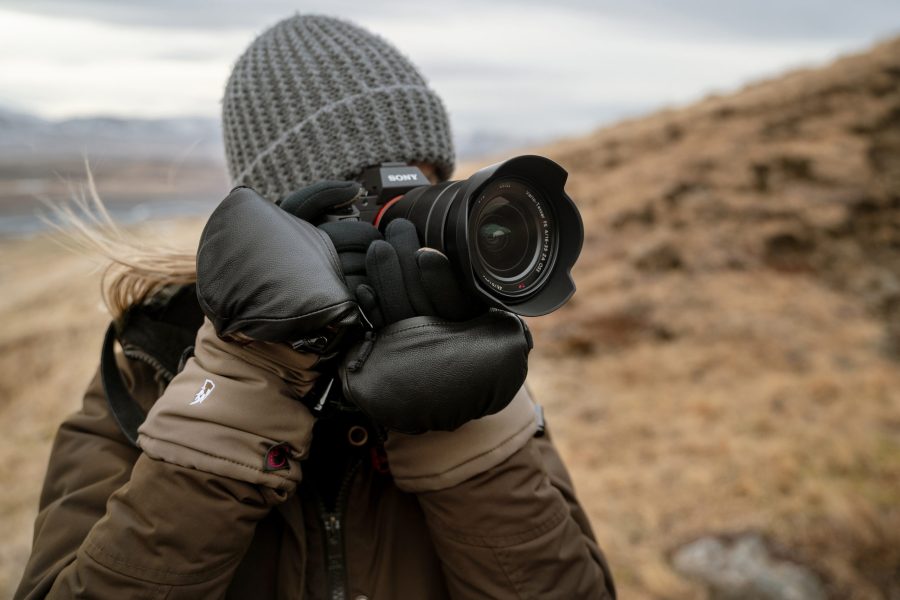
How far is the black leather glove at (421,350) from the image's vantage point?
0.96m

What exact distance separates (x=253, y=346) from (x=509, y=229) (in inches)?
17.3

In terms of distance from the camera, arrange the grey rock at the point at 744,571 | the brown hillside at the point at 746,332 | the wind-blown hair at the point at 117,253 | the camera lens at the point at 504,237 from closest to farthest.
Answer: the camera lens at the point at 504,237, the wind-blown hair at the point at 117,253, the grey rock at the point at 744,571, the brown hillside at the point at 746,332

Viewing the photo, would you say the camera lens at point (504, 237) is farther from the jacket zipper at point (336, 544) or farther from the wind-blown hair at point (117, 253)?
the wind-blown hair at point (117, 253)

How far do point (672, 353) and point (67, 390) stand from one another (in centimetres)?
475

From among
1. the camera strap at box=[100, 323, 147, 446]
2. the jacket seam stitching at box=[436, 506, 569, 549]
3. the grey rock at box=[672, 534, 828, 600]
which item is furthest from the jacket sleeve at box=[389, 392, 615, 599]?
the grey rock at box=[672, 534, 828, 600]

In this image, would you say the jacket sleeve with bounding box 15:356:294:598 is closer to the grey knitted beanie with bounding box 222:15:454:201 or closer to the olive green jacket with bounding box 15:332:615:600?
the olive green jacket with bounding box 15:332:615:600

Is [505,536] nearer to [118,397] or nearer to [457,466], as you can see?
[457,466]

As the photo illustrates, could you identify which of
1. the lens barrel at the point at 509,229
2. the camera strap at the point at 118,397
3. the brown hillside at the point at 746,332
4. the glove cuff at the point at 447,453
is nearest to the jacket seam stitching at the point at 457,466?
the glove cuff at the point at 447,453

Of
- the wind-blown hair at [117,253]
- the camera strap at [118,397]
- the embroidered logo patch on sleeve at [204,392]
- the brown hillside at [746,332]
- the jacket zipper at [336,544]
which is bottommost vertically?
the brown hillside at [746,332]

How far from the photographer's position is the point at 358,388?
964mm

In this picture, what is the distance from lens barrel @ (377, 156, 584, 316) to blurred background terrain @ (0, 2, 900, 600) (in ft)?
2.28

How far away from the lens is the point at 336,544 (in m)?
1.17

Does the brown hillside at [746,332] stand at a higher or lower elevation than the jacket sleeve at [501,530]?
lower

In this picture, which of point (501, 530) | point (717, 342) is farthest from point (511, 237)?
point (717, 342)
